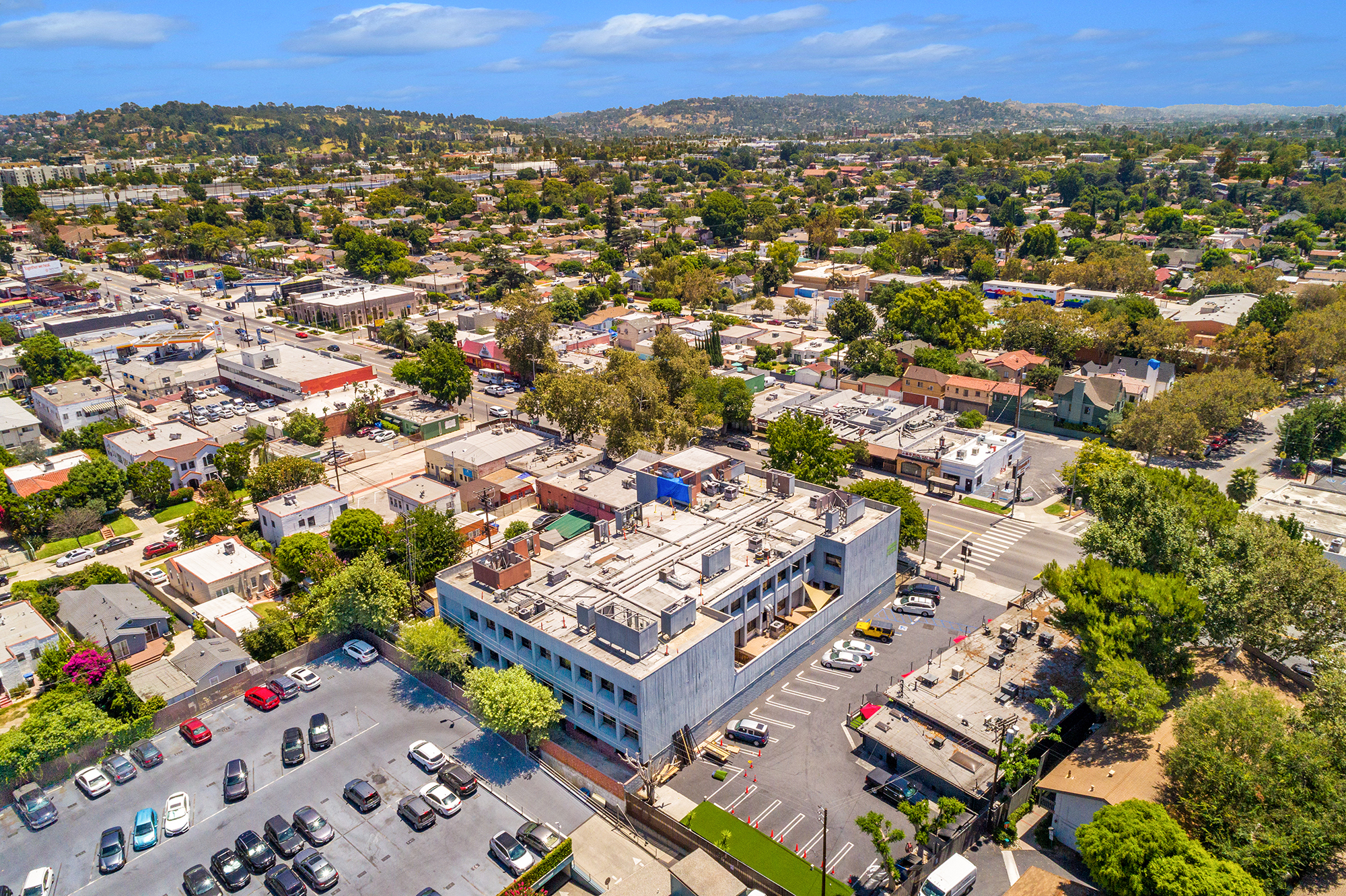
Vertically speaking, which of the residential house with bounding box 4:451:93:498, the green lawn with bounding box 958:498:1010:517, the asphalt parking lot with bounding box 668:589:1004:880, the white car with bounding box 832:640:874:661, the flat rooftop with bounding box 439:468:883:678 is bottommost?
the asphalt parking lot with bounding box 668:589:1004:880

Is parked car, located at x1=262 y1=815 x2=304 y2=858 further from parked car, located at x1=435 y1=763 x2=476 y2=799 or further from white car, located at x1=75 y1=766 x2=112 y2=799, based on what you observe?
white car, located at x1=75 y1=766 x2=112 y2=799

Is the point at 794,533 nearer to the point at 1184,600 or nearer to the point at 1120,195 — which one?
the point at 1184,600

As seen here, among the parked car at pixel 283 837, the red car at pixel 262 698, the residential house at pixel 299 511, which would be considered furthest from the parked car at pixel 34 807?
the residential house at pixel 299 511

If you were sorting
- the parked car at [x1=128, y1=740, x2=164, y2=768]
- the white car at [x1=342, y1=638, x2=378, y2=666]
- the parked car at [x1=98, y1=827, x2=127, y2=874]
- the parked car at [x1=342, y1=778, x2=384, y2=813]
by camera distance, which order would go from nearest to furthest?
the parked car at [x1=98, y1=827, x2=127, y2=874]
the parked car at [x1=342, y1=778, x2=384, y2=813]
the parked car at [x1=128, y1=740, x2=164, y2=768]
the white car at [x1=342, y1=638, x2=378, y2=666]

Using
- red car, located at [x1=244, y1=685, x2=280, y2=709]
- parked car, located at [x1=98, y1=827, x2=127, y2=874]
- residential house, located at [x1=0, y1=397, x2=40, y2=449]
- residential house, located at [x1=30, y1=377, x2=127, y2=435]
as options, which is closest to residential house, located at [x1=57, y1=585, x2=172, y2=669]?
red car, located at [x1=244, y1=685, x2=280, y2=709]

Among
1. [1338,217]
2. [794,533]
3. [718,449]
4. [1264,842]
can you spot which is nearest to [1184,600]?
[1264,842]

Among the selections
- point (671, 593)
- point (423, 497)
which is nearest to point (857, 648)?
point (671, 593)

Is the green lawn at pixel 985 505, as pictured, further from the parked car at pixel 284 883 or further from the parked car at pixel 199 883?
the parked car at pixel 199 883
